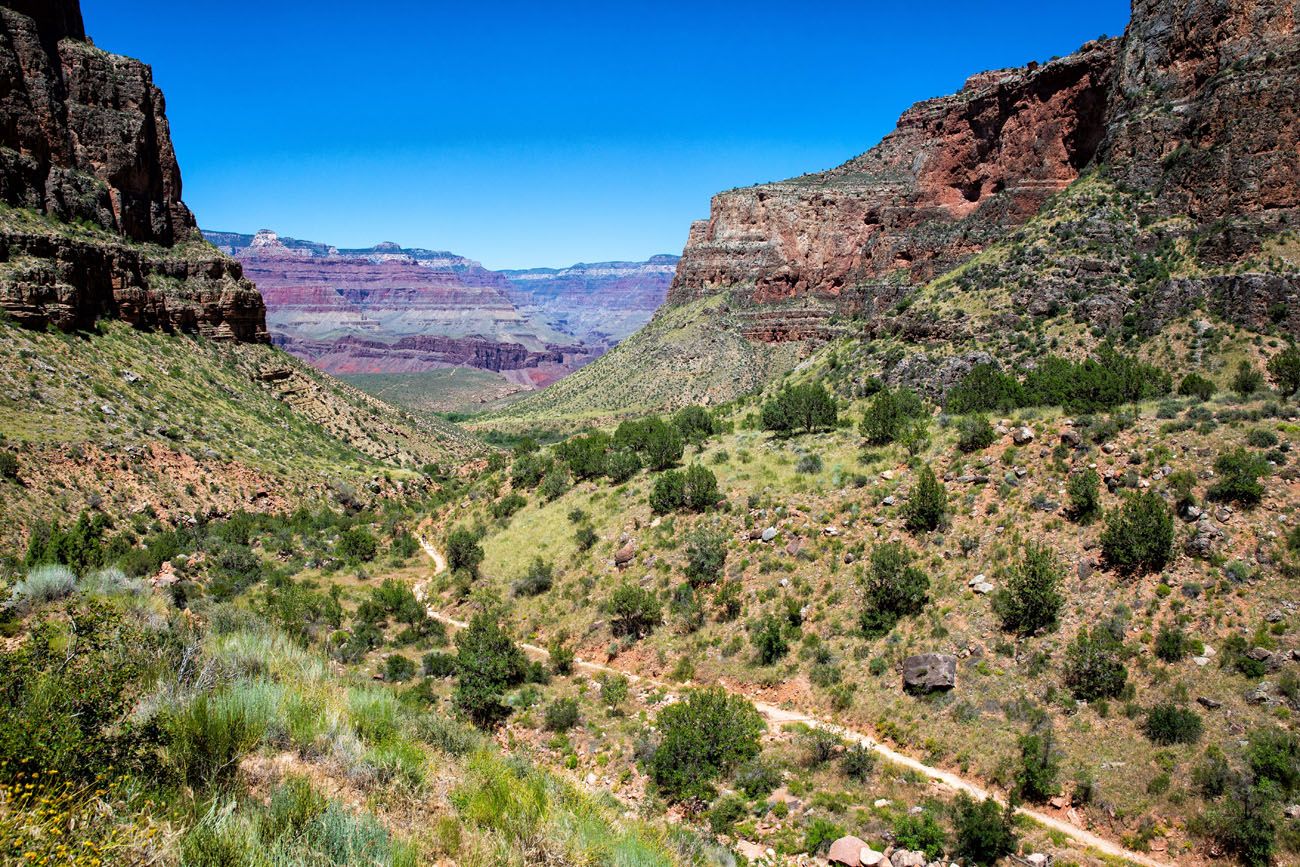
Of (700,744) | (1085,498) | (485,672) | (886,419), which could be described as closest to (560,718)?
(485,672)

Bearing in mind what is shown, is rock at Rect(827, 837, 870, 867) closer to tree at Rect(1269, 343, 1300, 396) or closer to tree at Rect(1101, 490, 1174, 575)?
tree at Rect(1101, 490, 1174, 575)

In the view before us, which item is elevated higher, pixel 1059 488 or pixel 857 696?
pixel 1059 488

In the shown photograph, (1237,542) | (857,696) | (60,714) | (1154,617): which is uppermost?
(60,714)

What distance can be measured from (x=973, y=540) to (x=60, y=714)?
85.3 ft

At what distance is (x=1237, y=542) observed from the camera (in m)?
21.7

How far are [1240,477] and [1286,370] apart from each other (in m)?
12.6

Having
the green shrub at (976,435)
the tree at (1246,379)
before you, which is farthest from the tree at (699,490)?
the tree at (1246,379)

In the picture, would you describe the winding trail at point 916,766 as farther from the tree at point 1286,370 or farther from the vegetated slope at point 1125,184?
the vegetated slope at point 1125,184

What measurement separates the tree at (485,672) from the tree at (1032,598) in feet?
54.4


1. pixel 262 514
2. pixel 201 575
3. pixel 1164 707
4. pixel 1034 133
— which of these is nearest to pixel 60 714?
pixel 1164 707

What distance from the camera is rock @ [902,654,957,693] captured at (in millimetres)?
21656

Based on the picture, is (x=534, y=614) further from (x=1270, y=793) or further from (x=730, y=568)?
(x=1270, y=793)

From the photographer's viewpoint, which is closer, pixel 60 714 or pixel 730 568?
pixel 60 714

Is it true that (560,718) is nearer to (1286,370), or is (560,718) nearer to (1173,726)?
(1173,726)
